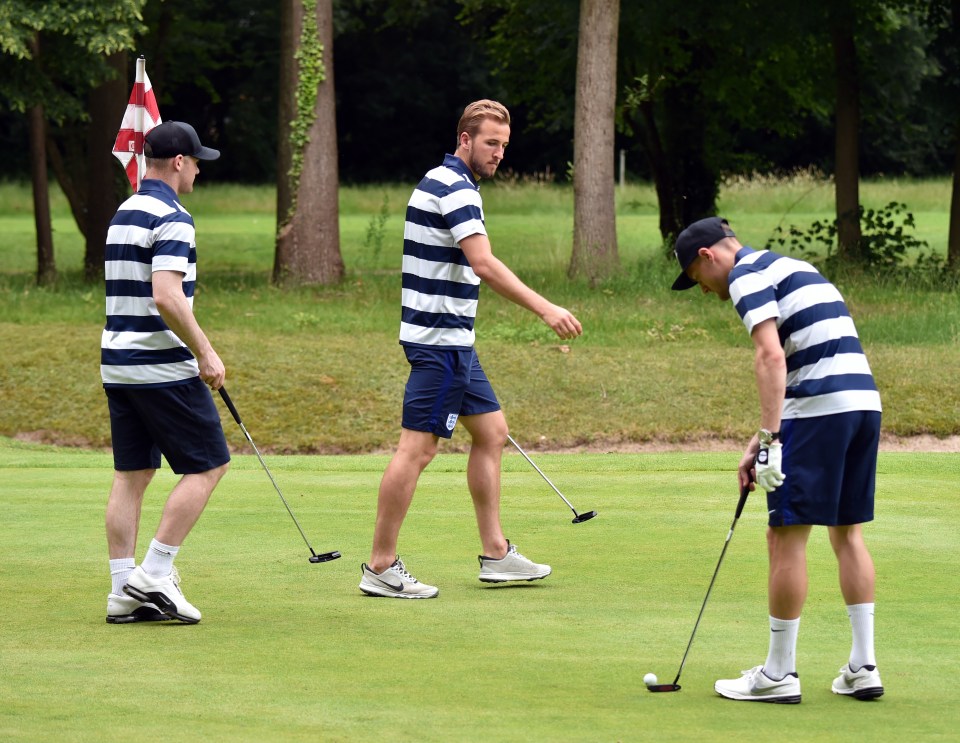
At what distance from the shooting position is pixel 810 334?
4.54 meters

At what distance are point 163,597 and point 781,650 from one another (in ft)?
7.68

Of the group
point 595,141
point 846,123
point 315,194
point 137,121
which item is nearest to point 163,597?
point 137,121

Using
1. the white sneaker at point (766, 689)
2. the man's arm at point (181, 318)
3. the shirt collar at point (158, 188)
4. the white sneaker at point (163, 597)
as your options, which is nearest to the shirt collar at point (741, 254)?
the white sneaker at point (766, 689)

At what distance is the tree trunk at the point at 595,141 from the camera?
59.8 ft

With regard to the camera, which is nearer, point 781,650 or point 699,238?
point 781,650

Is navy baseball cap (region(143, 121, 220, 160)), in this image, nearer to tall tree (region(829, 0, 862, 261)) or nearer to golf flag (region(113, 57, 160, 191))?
golf flag (region(113, 57, 160, 191))

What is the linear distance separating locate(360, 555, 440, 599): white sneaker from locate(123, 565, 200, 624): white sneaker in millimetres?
779

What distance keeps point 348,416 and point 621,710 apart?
900 centimetres

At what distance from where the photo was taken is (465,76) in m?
55.2

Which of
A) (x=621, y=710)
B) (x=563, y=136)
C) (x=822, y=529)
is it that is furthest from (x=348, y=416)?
(x=563, y=136)

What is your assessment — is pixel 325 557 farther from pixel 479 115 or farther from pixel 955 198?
pixel 955 198

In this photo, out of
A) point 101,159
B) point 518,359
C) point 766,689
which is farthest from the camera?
point 101,159

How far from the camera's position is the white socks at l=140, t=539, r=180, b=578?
224 inches

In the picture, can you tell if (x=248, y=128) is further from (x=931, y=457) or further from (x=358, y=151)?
(x=931, y=457)
